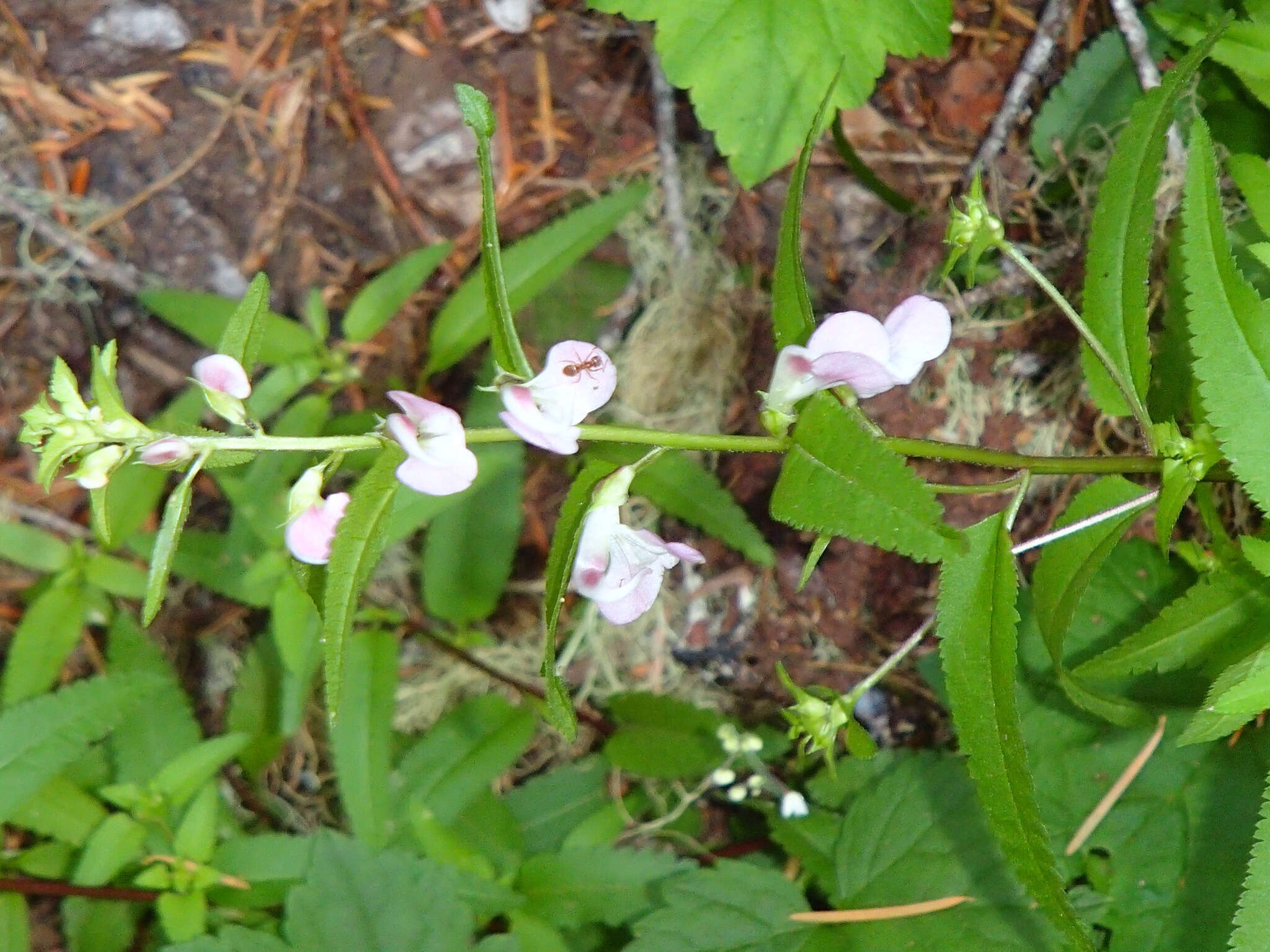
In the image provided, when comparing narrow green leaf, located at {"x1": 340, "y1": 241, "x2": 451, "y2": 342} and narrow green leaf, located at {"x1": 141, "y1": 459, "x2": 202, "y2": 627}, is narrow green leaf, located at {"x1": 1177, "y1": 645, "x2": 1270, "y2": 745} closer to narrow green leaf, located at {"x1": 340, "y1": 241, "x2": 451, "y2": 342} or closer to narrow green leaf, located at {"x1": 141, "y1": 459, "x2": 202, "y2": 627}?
narrow green leaf, located at {"x1": 141, "y1": 459, "x2": 202, "y2": 627}

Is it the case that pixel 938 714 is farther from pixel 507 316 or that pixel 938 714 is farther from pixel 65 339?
pixel 65 339

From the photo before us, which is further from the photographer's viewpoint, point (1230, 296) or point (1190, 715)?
point (1190, 715)

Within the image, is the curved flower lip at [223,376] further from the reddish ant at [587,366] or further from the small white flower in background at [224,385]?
the reddish ant at [587,366]

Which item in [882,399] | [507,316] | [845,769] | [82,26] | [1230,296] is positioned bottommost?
[845,769]

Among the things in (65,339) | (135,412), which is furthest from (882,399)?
(65,339)

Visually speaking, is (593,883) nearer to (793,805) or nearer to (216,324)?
(793,805)

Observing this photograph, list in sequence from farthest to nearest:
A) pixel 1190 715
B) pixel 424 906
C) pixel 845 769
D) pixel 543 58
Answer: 1. pixel 543 58
2. pixel 845 769
3. pixel 424 906
4. pixel 1190 715
